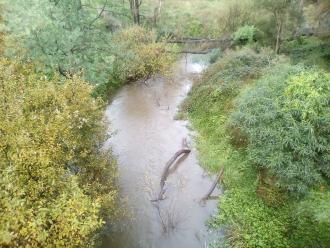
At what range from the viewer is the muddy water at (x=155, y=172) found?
13500 mm

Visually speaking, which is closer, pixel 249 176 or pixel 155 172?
pixel 249 176

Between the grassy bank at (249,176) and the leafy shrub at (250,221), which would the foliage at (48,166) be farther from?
the grassy bank at (249,176)

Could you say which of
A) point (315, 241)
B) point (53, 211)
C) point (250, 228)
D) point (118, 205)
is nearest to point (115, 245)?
point (118, 205)

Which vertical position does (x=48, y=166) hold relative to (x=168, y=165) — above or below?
above

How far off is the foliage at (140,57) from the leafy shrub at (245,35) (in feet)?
19.8

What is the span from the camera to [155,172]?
1675 cm

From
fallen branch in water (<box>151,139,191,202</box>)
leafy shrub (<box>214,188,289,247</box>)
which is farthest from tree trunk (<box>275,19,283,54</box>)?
leafy shrub (<box>214,188,289,247</box>)

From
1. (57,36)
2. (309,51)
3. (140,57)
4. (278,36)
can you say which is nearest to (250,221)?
(57,36)

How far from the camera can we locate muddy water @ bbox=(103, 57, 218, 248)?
13.5 metres

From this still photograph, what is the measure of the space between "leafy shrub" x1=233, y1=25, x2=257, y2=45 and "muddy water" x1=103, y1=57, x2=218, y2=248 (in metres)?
6.04

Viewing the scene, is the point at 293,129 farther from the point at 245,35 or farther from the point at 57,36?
the point at 245,35

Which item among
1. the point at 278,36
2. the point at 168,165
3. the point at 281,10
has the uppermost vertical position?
the point at 281,10

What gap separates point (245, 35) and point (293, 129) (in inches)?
612

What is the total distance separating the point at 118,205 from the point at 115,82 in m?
11.9
